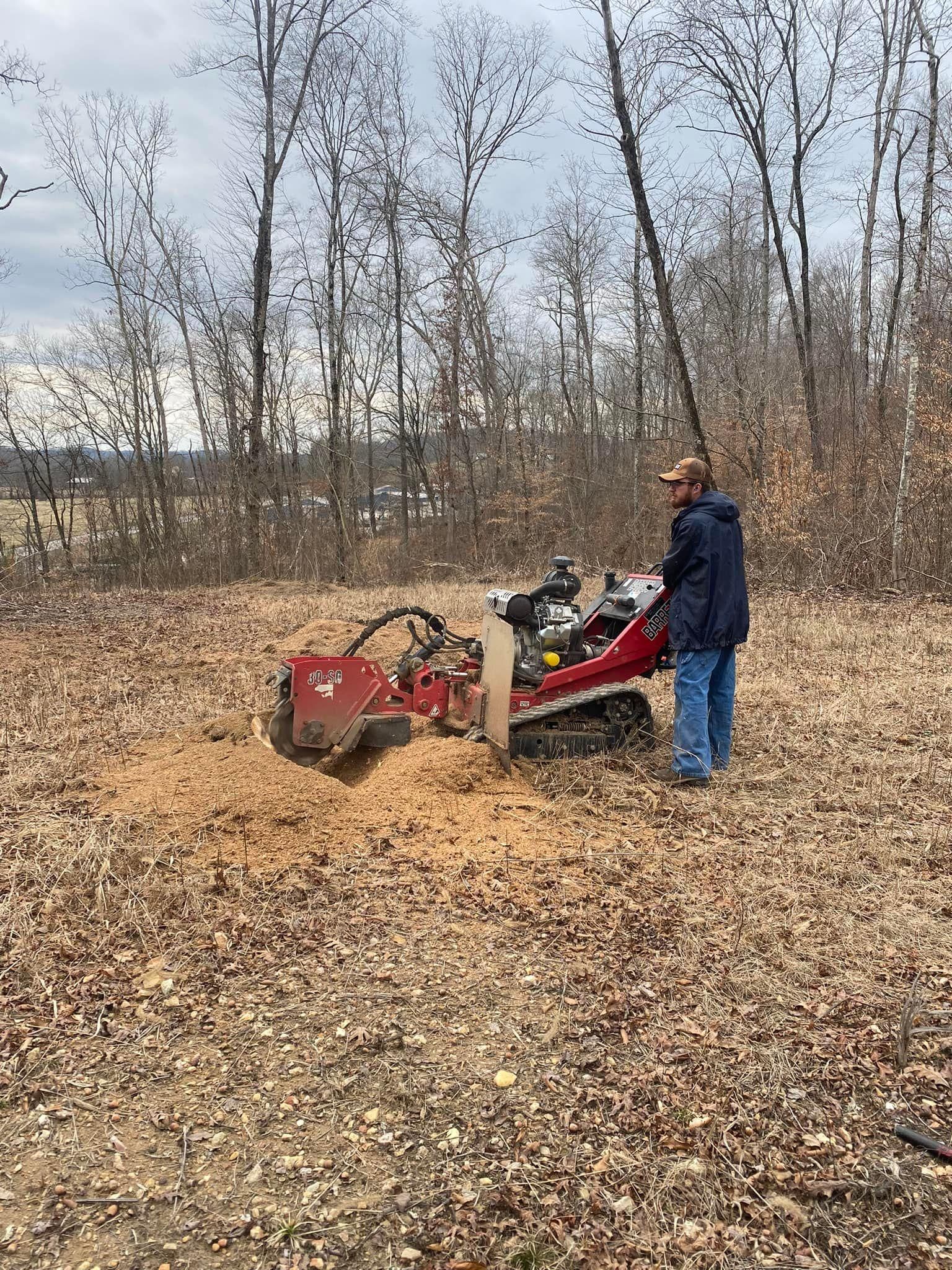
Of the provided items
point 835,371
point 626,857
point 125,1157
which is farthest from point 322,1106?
point 835,371

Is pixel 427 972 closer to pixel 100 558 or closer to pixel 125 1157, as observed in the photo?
pixel 125 1157

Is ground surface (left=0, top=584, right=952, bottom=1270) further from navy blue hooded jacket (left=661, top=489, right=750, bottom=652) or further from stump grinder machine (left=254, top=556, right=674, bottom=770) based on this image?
navy blue hooded jacket (left=661, top=489, right=750, bottom=652)

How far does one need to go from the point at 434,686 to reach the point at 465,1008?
2.81 metres

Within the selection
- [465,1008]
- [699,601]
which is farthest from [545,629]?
[465,1008]

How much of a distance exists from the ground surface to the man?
339 millimetres

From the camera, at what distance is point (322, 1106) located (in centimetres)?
270

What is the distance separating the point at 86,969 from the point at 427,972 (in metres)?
1.38

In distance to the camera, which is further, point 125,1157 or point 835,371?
point 835,371

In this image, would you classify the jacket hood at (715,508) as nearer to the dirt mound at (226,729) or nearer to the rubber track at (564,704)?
the rubber track at (564,704)

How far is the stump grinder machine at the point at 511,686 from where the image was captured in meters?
5.48

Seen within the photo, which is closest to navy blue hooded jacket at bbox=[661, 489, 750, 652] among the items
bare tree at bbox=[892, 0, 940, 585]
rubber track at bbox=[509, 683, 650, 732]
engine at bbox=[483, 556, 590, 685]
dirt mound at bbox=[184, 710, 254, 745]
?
rubber track at bbox=[509, 683, 650, 732]

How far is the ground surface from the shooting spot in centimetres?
231

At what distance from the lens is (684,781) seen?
5.43 meters

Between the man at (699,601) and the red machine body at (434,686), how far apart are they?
0.36 meters
